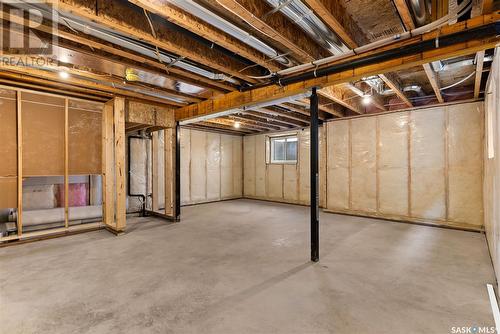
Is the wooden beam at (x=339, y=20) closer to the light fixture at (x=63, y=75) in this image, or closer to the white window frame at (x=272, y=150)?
the light fixture at (x=63, y=75)

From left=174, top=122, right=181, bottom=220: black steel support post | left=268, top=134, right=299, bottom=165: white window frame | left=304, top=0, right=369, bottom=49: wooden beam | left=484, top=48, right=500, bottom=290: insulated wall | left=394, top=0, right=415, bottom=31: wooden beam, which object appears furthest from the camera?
left=268, top=134, right=299, bottom=165: white window frame

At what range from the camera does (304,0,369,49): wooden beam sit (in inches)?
73.2

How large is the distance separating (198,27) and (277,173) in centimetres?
606

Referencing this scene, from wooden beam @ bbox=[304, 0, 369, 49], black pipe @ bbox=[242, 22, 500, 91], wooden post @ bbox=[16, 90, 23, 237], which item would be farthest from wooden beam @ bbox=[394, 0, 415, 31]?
wooden post @ bbox=[16, 90, 23, 237]

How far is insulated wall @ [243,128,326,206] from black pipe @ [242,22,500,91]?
3.72 meters

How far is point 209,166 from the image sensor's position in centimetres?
782

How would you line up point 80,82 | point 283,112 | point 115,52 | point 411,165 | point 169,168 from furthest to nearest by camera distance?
point 283,112
point 169,168
point 411,165
point 80,82
point 115,52

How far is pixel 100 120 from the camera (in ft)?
14.4

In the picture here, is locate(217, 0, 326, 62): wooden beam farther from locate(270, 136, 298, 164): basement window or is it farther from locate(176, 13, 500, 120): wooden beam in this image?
locate(270, 136, 298, 164): basement window

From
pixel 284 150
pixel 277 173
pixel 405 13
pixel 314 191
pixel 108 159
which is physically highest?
pixel 405 13

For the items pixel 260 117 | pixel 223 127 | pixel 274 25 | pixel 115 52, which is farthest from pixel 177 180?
pixel 274 25

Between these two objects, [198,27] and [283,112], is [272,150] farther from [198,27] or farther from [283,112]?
[198,27]

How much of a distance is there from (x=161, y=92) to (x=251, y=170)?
202 inches

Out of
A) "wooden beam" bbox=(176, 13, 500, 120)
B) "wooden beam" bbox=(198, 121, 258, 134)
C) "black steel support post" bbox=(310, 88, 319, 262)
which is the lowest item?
"black steel support post" bbox=(310, 88, 319, 262)
